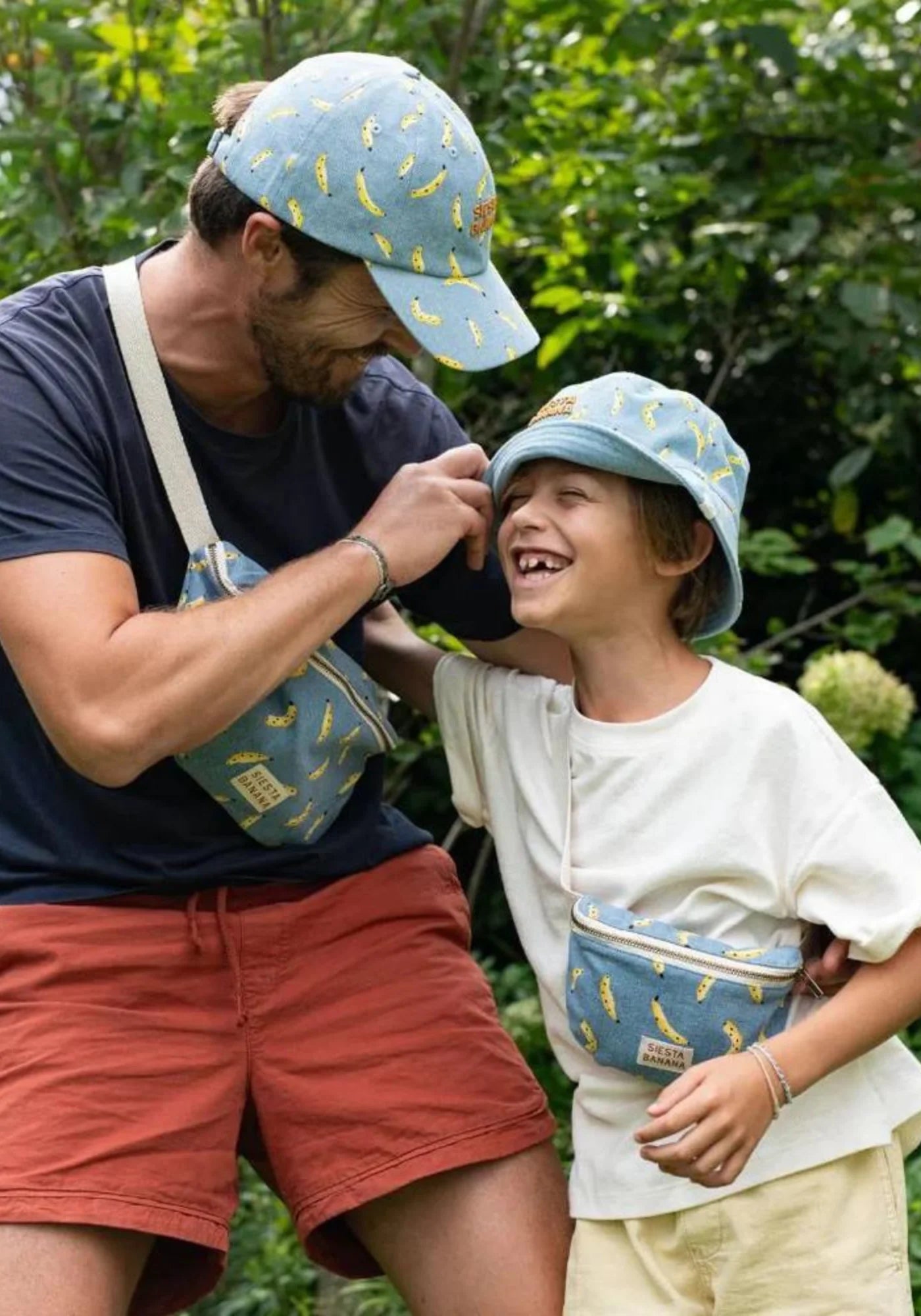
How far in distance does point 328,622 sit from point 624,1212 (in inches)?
32.5

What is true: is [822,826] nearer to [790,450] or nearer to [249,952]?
[249,952]

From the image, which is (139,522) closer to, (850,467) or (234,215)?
(234,215)

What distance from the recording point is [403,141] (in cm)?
260

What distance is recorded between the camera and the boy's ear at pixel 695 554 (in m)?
2.63

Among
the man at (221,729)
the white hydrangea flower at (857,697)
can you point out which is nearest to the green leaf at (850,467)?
the white hydrangea flower at (857,697)

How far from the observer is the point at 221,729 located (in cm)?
252

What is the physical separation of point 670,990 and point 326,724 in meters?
0.60

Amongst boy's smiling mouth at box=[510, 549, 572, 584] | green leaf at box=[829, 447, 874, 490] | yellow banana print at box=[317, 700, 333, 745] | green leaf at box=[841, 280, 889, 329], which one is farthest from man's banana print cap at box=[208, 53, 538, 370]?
green leaf at box=[829, 447, 874, 490]

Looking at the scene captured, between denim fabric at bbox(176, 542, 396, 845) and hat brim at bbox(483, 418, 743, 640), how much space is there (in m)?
0.38

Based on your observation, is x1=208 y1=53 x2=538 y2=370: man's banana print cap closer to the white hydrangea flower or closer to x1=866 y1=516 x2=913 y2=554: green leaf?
the white hydrangea flower

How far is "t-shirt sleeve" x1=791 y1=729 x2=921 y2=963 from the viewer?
7.75 ft

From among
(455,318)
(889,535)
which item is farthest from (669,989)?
(889,535)

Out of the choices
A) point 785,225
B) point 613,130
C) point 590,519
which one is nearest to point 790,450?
point 785,225

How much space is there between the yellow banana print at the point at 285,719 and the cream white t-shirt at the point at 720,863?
1.02 ft
